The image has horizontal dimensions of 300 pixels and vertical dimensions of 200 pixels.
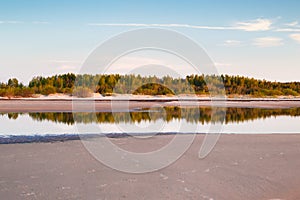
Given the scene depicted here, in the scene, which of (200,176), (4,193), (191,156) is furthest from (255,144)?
(4,193)

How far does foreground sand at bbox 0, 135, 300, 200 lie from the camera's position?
21.1 ft

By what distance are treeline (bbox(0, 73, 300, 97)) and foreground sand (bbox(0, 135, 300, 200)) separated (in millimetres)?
21123

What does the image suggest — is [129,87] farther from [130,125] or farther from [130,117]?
[130,125]

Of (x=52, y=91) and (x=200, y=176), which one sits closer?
(x=200, y=176)

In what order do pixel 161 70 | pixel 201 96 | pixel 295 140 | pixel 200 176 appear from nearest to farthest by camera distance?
pixel 200 176
pixel 161 70
pixel 295 140
pixel 201 96

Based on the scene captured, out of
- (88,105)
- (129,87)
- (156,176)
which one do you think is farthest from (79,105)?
(156,176)

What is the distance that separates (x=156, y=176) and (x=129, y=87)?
81.6 ft

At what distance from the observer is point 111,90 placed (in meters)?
56.4

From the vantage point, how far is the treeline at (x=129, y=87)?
141ft

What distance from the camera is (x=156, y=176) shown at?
24.9 feet

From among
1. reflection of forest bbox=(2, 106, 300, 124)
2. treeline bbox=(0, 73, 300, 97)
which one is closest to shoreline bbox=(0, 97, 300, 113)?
treeline bbox=(0, 73, 300, 97)

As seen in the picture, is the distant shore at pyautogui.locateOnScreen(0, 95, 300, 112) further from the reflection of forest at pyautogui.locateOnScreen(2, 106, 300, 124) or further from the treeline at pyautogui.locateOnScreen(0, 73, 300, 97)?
the reflection of forest at pyautogui.locateOnScreen(2, 106, 300, 124)

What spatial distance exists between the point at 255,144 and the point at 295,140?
6.13ft

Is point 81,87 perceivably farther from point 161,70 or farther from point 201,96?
point 161,70
